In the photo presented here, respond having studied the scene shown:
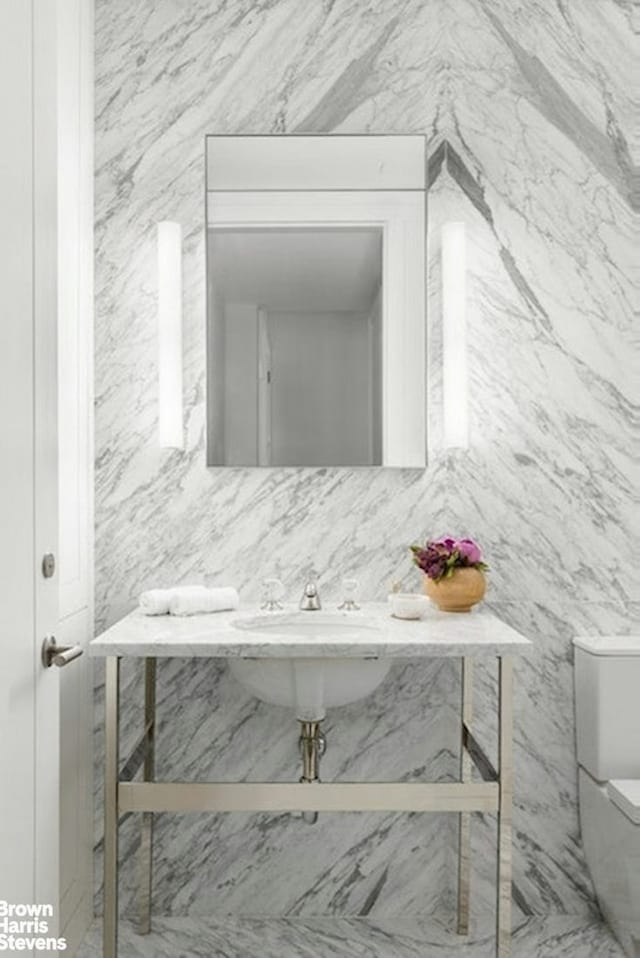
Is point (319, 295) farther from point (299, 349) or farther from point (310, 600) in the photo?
point (310, 600)

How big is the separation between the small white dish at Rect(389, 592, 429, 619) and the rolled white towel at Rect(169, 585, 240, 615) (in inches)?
16.4

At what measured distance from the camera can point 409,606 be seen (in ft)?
6.77

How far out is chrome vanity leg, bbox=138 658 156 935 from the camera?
87.1 inches

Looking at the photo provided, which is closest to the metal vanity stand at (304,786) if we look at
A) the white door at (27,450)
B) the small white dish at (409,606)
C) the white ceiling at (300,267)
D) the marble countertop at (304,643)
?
the marble countertop at (304,643)

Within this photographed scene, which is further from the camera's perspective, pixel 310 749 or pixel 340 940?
pixel 340 940

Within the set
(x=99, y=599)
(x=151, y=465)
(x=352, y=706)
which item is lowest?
(x=352, y=706)

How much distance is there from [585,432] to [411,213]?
30.6 inches

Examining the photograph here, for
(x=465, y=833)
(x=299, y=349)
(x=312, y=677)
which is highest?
(x=299, y=349)

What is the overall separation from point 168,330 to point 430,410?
755mm

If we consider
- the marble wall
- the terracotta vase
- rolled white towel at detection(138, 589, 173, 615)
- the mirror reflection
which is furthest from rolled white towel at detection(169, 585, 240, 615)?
the terracotta vase

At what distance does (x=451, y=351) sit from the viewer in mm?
2283

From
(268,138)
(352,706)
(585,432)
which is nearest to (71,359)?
(268,138)

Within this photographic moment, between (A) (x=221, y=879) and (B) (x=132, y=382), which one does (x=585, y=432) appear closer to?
(B) (x=132, y=382)

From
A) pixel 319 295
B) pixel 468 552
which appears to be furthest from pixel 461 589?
pixel 319 295
